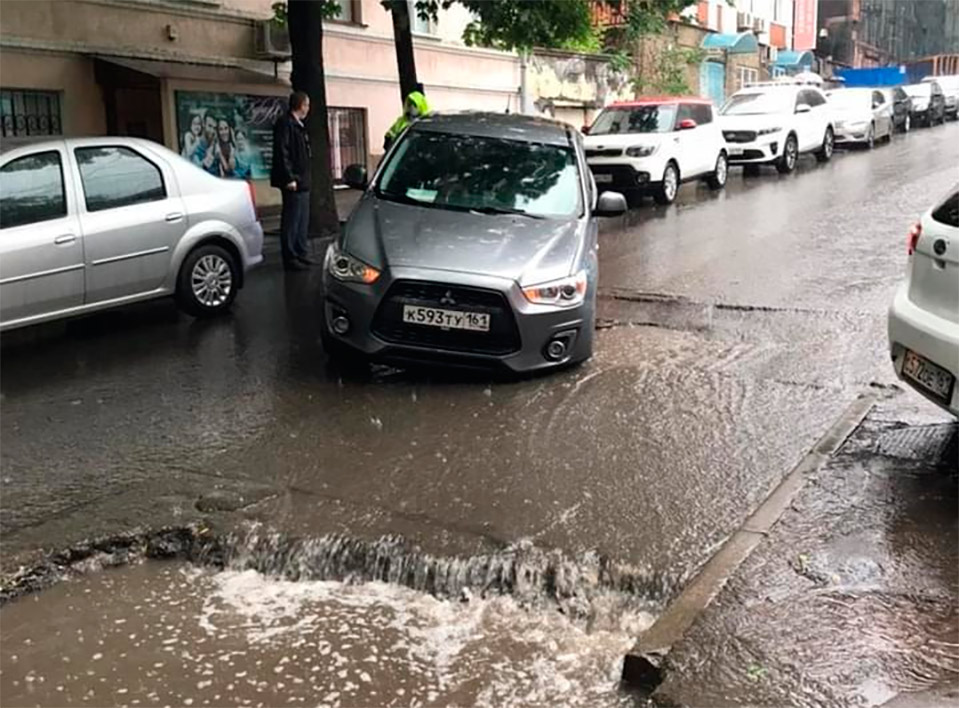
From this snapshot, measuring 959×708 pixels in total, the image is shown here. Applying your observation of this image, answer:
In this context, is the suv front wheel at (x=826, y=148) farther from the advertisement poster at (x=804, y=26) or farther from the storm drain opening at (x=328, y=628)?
the advertisement poster at (x=804, y=26)

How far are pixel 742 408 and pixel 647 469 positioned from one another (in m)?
1.38

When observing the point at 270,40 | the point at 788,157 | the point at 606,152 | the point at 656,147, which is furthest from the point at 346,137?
the point at 788,157

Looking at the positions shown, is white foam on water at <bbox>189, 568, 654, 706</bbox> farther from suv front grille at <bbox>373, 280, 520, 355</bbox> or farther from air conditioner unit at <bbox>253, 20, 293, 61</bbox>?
air conditioner unit at <bbox>253, 20, 293, 61</bbox>

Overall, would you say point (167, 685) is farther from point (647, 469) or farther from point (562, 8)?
point (562, 8)

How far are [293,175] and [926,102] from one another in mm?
32507

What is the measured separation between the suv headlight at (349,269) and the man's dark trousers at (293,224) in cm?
423

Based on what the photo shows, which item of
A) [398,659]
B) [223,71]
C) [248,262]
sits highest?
[223,71]

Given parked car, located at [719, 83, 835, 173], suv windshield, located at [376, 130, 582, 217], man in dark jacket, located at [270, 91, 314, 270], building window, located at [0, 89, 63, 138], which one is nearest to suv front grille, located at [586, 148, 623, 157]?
parked car, located at [719, 83, 835, 173]

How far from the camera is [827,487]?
18.0 ft

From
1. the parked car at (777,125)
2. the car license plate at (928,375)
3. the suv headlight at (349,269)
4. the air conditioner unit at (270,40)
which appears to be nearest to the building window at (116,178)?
the suv headlight at (349,269)

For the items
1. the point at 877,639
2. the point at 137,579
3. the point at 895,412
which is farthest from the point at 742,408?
the point at 137,579

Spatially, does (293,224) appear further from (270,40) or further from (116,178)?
(270,40)

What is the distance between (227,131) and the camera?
17125 millimetres

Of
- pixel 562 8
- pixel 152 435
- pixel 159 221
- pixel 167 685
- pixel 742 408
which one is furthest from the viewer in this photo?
pixel 562 8
